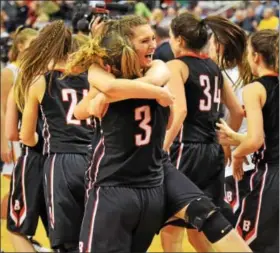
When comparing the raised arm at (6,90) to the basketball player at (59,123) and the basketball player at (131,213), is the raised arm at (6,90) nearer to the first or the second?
the basketball player at (59,123)

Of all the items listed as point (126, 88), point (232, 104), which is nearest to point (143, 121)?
point (126, 88)

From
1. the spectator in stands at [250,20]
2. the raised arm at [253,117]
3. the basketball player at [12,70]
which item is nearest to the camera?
the raised arm at [253,117]

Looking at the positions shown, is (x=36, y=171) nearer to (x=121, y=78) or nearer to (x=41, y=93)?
(x=41, y=93)

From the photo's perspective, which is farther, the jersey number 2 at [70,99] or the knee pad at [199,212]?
the jersey number 2 at [70,99]

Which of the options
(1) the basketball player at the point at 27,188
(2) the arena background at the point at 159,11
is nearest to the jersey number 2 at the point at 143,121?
(1) the basketball player at the point at 27,188

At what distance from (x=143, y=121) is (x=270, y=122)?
1.10 metres

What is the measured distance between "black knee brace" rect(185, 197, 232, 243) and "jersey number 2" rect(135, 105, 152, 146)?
0.37m

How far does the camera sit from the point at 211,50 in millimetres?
4719

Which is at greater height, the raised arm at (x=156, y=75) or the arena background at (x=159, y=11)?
the raised arm at (x=156, y=75)

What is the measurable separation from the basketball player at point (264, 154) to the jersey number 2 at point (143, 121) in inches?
35.6

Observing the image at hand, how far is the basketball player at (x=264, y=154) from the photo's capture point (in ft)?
13.2

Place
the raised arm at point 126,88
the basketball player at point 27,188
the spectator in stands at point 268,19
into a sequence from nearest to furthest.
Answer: the raised arm at point 126,88 < the basketball player at point 27,188 < the spectator in stands at point 268,19

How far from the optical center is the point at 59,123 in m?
4.13

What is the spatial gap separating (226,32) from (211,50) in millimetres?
197
